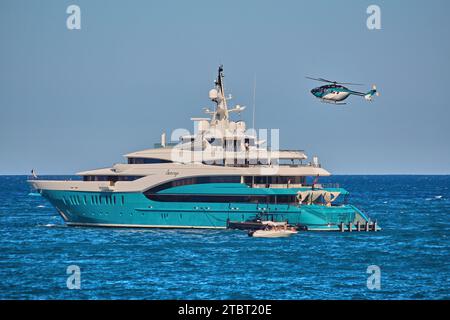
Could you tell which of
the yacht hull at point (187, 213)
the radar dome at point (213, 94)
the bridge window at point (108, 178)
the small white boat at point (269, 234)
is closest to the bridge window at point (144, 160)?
the bridge window at point (108, 178)

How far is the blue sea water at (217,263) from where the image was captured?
41.8 metres

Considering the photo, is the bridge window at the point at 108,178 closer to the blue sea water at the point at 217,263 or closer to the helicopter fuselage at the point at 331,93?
the blue sea water at the point at 217,263

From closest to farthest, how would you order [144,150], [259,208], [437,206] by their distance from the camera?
[259,208] < [144,150] < [437,206]

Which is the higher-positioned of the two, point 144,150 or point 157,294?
point 144,150

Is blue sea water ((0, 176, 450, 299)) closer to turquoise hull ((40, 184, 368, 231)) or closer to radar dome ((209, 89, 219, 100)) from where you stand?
turquoise hull ((40, 184, 368, 231))

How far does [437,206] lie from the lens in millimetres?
109625

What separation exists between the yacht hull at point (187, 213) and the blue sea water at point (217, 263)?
81 centimetres

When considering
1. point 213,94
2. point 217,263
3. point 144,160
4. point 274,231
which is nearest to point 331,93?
point 274,231

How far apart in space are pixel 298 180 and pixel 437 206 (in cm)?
5022

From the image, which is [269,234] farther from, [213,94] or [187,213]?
[213,94]
